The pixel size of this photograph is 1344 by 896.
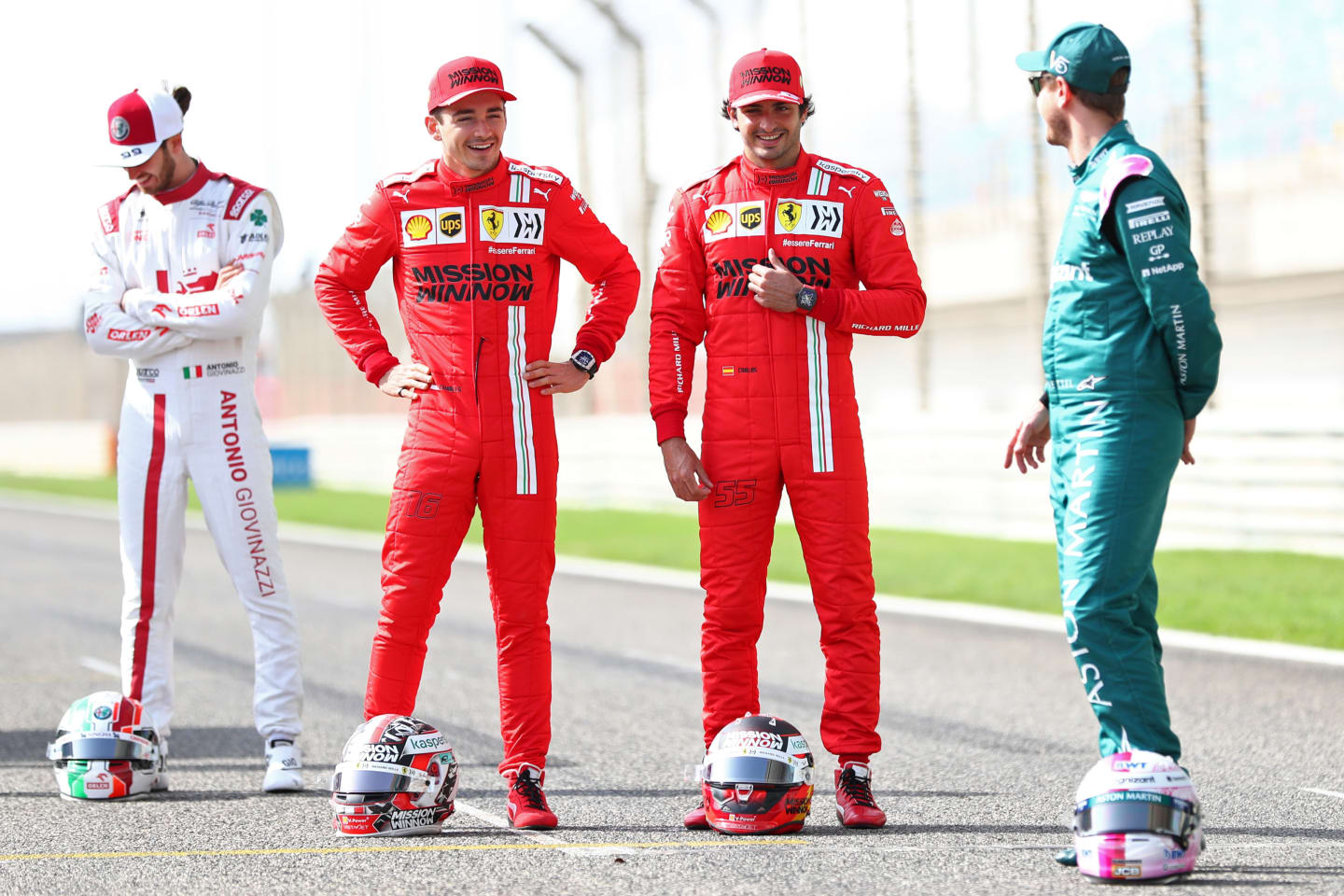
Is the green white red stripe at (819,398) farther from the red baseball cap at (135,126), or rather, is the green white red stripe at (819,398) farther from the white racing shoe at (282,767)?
the red baseball cap at (135,126)

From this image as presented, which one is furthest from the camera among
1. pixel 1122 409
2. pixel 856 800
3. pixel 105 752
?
pixel 105 752

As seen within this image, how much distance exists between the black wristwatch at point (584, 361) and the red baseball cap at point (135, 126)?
1704mm

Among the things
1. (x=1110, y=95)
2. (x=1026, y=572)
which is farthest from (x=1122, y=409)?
(x=1026, y=572)

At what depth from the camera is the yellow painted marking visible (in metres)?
4.50

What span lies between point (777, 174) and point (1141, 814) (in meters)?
2.18

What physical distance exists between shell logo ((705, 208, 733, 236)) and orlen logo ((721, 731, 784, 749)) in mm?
1544

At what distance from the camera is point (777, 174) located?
4914mm

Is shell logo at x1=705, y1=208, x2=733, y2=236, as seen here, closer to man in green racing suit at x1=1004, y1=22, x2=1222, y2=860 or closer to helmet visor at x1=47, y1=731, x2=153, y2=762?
man in green racing suit at x1=1004, y1=22, x2=1222, y2=860

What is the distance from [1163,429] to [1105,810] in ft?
3.25

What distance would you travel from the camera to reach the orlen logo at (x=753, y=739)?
462 cm

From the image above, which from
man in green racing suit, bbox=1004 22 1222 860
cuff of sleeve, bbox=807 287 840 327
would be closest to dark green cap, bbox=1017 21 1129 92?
man in green racing suit, bbox=1004 22 1222 860

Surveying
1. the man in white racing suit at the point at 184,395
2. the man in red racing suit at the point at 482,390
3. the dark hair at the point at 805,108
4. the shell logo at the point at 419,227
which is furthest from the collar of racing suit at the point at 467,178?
the man in white racing suit at the point at 184,395

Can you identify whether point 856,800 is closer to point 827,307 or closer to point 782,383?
point 782,383

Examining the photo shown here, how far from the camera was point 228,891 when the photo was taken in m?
4.07
